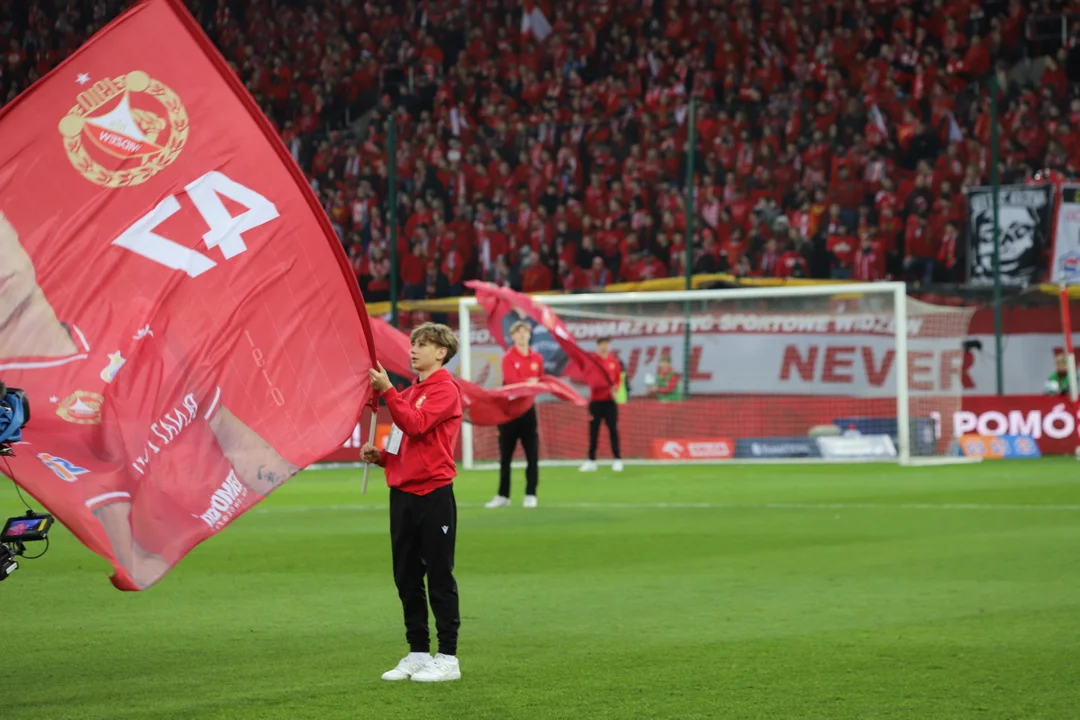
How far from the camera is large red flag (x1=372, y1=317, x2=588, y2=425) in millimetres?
12531

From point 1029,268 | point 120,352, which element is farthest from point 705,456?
point 120,352

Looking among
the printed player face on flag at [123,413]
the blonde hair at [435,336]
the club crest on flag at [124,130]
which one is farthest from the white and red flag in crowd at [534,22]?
the printed player face on flag at [123,413]

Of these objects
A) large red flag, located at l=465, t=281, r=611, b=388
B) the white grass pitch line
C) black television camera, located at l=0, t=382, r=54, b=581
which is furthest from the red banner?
black television camera, located at l=0, t=382, r=54, b=581

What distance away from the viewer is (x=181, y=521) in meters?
6.21

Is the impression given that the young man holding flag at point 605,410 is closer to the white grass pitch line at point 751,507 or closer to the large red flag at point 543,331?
the large red flag at point 543,331

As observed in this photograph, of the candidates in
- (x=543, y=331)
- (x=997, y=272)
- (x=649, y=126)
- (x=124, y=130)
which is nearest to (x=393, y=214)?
(x=543, y=331)

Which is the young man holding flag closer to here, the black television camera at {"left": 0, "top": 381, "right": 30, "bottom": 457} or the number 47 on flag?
the number 47 on flag

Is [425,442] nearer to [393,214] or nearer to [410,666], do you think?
[410,666]

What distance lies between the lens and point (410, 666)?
283 inches

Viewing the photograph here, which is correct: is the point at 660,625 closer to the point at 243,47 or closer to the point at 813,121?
the point at 813,121

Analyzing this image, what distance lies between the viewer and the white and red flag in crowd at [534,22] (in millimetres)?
33853

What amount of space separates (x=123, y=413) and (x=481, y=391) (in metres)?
7.40

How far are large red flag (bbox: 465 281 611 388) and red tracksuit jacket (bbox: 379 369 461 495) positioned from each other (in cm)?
961

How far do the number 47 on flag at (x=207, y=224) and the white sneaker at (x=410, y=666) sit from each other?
211 cm
